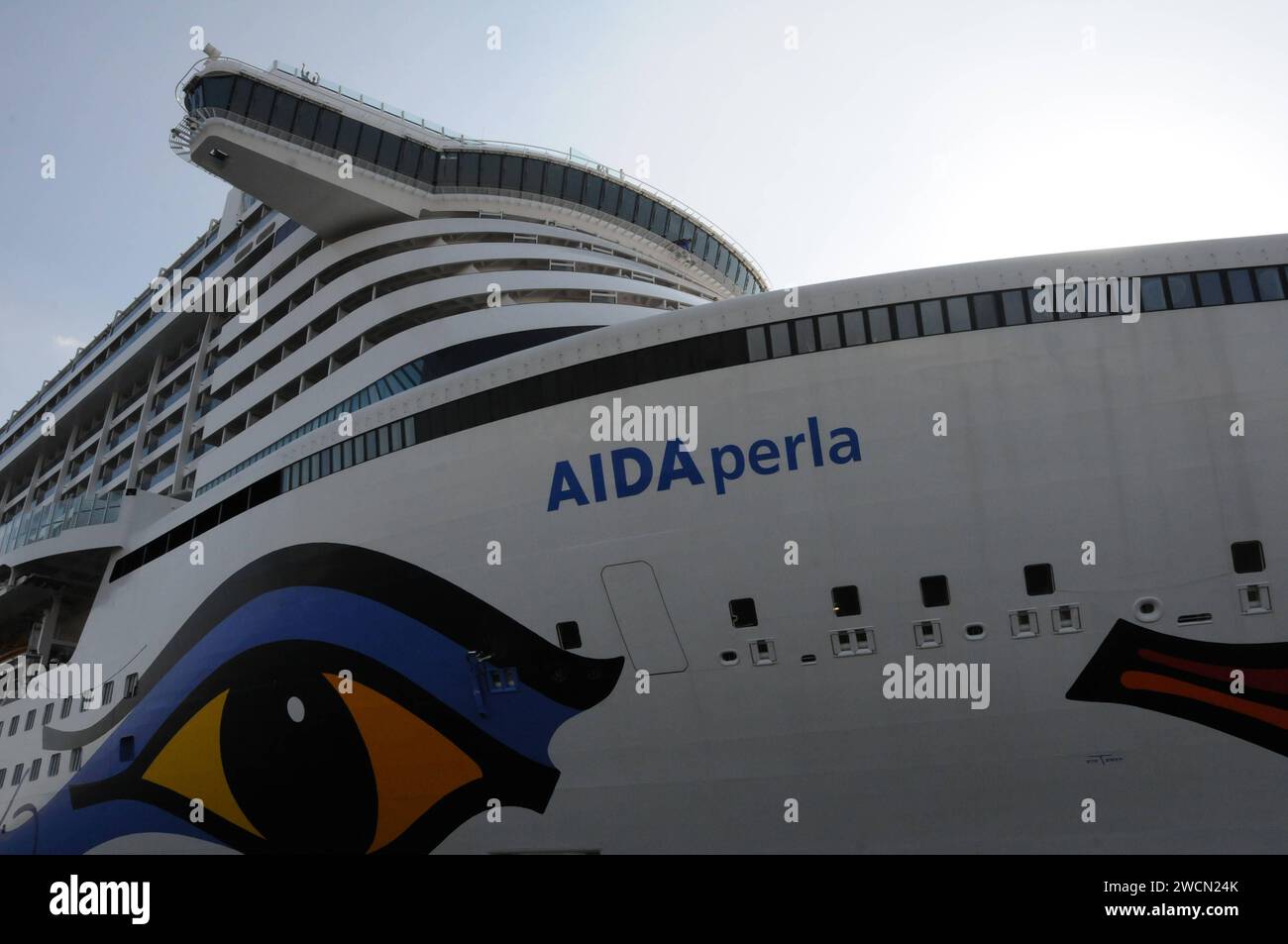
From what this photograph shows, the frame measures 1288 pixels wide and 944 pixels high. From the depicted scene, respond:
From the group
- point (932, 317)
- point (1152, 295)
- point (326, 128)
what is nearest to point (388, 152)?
point (326, 128)

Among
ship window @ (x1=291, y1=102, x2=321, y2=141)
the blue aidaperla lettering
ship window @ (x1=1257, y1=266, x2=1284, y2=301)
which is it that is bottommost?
the blue aidaperla lettering

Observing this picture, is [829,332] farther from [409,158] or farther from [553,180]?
[409,158]

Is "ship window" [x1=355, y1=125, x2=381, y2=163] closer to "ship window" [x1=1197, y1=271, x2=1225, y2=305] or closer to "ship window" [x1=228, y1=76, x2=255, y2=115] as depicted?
"ship window" [x1=228, y1=76, x2=255, y2=115]

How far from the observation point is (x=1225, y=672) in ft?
33.5

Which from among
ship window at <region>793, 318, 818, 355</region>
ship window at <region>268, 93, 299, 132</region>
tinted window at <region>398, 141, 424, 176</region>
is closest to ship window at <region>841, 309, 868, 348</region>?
ship window at <region>793, 318, 818, 355</region>

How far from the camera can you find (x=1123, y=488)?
10773 mm

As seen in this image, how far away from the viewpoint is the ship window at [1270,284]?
1127cm

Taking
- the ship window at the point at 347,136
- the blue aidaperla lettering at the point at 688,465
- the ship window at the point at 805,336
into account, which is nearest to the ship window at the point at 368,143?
the ship window at the point at 347,136

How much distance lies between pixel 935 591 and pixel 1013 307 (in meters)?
3.74

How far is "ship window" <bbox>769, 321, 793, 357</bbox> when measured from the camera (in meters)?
12.3

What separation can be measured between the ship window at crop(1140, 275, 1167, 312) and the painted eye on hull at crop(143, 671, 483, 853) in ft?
34.2

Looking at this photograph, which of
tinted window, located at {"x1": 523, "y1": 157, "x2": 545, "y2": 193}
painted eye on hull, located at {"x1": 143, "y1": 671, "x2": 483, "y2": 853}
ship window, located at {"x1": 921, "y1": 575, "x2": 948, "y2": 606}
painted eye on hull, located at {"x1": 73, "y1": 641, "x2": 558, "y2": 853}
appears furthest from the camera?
tinted window, located at {"x1": 523, "y1": 157, "x2": 545, "y2": 193}
